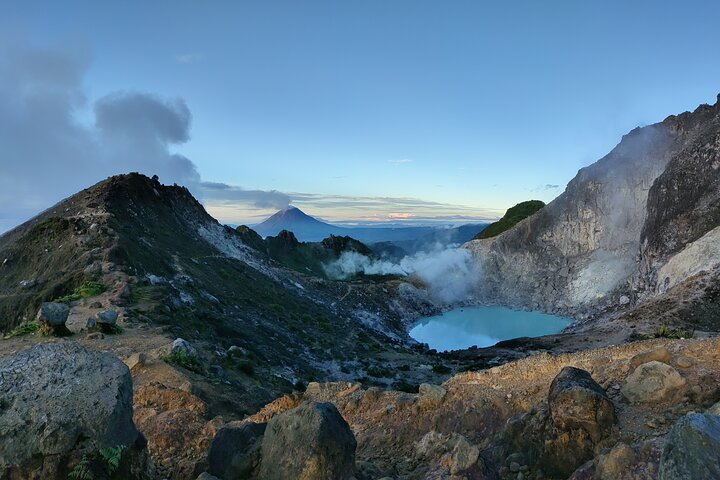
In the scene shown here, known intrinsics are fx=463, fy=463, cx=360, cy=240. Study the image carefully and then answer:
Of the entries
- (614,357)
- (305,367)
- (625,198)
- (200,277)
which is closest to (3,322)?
(200,277)

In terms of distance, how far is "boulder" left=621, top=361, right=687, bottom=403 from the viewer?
7.97 m

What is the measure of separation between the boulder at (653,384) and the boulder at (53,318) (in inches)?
912

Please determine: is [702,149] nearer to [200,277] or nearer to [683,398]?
[200,277]

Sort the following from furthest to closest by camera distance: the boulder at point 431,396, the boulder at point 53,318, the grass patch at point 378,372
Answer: the grass patch at point 378,372 → the boulder at point 53,318 → the boulder at point 431,396

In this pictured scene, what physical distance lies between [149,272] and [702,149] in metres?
70.0

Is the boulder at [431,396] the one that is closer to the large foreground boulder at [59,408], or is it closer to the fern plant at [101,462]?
the large foreground boulder at [59,408]

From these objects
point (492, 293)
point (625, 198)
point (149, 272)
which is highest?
point (625, 198)

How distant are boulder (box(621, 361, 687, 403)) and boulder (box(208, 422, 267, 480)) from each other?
6.73 meters

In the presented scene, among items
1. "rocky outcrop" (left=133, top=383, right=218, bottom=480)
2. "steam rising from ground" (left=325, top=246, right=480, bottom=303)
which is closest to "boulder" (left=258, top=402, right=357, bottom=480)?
"rocky outcrop" (left=133, top=383, right=218, bottom=480)

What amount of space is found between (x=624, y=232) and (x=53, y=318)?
83.7m

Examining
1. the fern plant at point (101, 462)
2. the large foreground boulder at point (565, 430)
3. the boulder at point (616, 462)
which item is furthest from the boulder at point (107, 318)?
the boulder at point (616, 462)

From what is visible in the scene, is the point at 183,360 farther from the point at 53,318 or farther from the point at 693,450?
the point at 693,450

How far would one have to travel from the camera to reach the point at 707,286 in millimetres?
46781

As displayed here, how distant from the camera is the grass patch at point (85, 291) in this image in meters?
28.0
